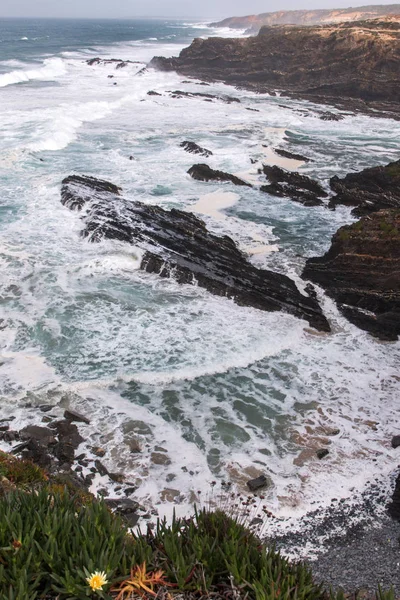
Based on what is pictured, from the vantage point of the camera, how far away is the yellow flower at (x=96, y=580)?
324cm

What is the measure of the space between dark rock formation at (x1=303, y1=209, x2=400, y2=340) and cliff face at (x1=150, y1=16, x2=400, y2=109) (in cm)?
3916

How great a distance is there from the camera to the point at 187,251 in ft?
55.8

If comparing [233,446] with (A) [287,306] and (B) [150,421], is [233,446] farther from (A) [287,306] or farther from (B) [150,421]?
(A) [287,306]

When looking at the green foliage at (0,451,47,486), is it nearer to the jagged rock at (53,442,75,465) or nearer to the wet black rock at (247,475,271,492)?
the jagged rock at (53,442,75,465)

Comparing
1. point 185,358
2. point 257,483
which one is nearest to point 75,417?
point 185,358

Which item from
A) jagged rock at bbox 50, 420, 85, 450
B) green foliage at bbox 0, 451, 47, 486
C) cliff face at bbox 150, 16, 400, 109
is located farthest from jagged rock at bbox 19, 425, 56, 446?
cliff face at bbox 150, 16, 400, 109

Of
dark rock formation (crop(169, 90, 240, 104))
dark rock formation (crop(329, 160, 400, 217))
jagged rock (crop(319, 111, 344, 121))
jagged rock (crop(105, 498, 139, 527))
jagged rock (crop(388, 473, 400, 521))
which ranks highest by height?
dark rock formation (crop(169, 90, 240, 104))

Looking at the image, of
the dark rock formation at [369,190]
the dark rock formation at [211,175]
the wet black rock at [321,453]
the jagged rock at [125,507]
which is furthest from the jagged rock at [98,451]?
the dark rock formation at [211,175]

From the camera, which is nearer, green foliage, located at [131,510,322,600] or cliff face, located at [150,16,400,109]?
green foliage, located at [131,510,322,600]

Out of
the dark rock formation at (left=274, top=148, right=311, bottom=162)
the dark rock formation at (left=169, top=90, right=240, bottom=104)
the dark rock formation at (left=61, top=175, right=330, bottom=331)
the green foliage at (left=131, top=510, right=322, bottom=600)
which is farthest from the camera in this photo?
the dark rock formation at (left=169, top=90, right=240, bottom=104)

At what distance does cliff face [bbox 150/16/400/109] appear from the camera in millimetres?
52469

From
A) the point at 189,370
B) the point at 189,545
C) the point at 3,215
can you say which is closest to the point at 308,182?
the point at 3,215

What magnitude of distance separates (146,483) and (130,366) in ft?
11.9

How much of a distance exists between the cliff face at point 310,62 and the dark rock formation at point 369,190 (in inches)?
1191
